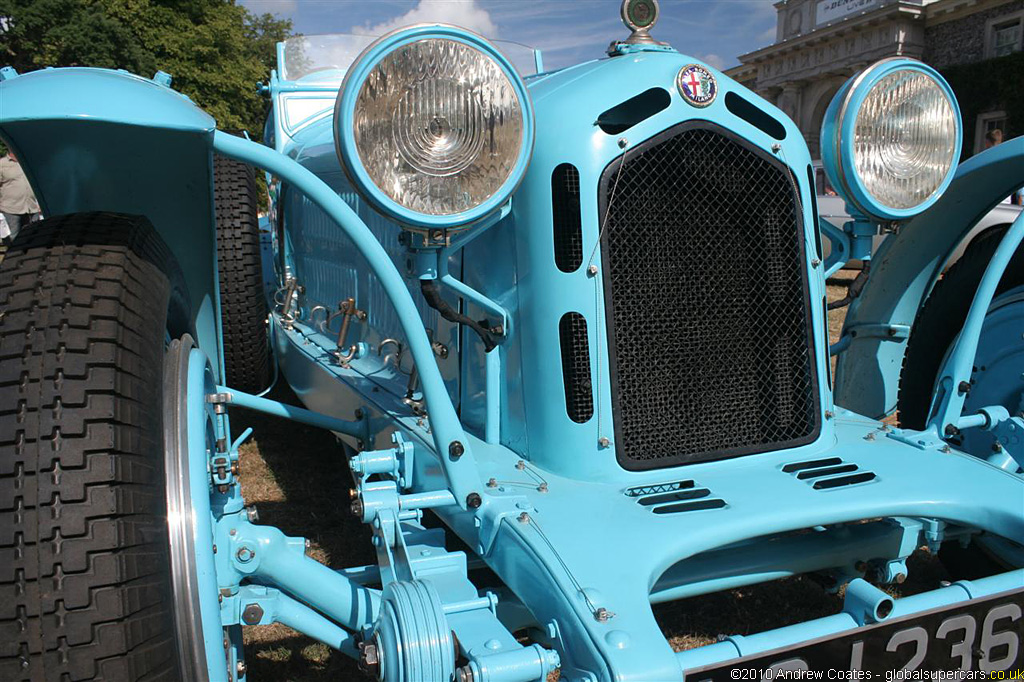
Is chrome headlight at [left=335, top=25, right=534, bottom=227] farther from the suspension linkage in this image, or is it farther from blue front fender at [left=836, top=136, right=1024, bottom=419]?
blue front fender at [left=836, top=136, right=1024, bottom=419]

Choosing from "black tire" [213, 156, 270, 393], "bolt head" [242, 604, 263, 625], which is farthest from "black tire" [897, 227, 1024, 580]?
"black tire" [213, 156, 270, 393]

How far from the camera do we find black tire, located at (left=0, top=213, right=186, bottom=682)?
1.19 meters

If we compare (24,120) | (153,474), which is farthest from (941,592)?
(24,120)

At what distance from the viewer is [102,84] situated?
4.50 feet

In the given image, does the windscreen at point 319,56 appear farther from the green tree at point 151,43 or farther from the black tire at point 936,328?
the green tree at point 151,43

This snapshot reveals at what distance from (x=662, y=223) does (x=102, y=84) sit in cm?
120

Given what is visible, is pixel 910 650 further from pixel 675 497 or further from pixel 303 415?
pixel 303 415

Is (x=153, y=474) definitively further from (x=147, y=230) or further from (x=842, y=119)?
(x=842, y=119)

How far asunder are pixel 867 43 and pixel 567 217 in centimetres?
2707

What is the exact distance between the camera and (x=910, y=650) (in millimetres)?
1443

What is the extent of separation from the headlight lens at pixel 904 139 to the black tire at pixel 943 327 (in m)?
0.60

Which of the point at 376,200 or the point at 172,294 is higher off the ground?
the point at 376,200

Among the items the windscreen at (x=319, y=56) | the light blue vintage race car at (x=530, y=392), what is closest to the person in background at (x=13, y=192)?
the windscreen at (x=319, y=56)

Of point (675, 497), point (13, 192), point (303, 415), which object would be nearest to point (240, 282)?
point (303, 415)
